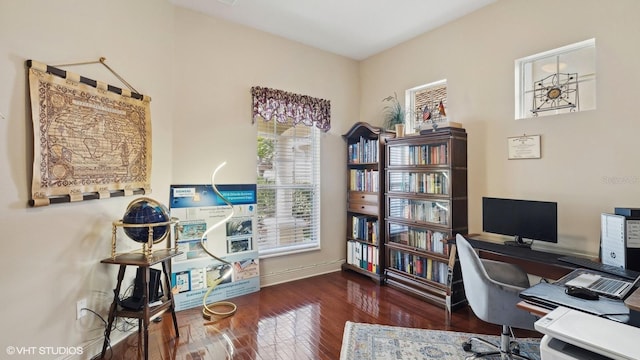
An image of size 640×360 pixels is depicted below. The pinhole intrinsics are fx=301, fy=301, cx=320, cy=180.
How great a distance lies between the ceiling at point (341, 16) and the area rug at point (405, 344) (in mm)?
3167

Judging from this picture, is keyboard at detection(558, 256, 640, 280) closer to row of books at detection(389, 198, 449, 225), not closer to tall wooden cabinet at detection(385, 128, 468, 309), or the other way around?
tall wooden cabinet at detection(385, 128, 468, 309)

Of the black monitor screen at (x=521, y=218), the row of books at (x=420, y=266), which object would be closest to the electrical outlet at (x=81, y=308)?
the row of books at (x=420, y=266)

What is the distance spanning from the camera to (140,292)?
243 cm

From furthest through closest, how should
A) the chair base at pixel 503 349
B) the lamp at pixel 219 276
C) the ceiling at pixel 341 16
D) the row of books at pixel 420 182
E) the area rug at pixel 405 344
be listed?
the row of books at pixel 420 182, the ceiling at pixel 341 16, the lamp at pixel 219 276, the area rug at pixel 405 344, the chair base at pixel 503 349

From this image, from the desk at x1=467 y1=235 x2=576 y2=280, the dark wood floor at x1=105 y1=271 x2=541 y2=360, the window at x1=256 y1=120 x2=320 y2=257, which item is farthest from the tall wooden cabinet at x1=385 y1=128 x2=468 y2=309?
the window at x1=256 y1=120 x2=320 y2=257

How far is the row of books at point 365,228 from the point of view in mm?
4019

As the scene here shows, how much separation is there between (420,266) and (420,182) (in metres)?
0.98

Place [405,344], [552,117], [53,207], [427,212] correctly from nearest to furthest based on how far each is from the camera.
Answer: [53,207] → [405,344] → [552,117] → [427,212]

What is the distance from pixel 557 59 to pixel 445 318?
2.65 metres

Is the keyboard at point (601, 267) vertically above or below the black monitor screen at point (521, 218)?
below

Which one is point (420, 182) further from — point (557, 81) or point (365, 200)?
point (557, 81)

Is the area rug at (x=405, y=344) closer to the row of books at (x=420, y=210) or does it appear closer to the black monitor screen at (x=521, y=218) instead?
the black monitor screen at (x=521, y=218)

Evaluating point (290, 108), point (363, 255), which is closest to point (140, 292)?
point (290, 108)

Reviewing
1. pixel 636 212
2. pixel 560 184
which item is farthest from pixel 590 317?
pixel 560 184
